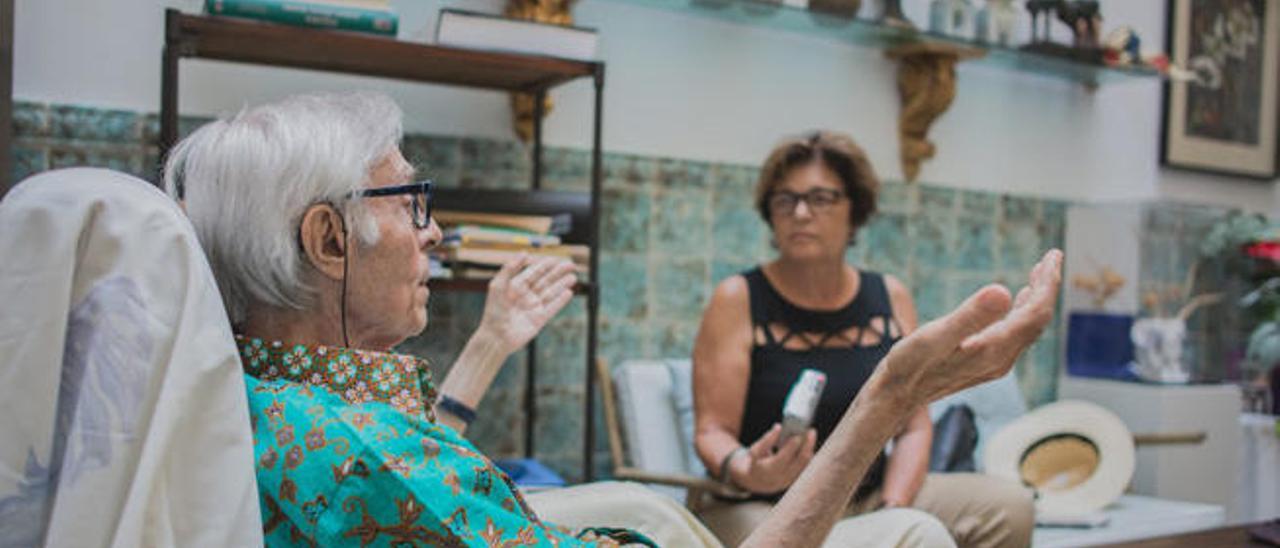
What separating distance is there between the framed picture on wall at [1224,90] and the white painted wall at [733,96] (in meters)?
0.06

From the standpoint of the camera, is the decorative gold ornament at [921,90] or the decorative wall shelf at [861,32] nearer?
the decorative wall shelf at [861,32]

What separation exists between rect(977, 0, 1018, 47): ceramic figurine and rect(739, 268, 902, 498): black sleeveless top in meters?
1.27

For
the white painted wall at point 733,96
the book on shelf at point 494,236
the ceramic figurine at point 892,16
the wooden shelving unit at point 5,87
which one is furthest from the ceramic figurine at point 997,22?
the wooden shelving unit at point 5,87

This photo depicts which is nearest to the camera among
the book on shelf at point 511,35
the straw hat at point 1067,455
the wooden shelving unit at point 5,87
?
the wooden shelving unit at point 5,87

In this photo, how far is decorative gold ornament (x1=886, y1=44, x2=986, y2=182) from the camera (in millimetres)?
3363

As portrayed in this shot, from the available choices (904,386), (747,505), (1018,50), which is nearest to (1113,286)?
(1018,50)

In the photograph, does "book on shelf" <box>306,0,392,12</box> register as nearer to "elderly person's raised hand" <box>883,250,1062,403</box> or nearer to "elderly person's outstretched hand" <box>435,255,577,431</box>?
"elderly person's outstretched hand" <box>435,255,577,431</box>

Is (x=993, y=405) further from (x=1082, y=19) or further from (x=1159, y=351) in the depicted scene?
(x=1082, y=19)

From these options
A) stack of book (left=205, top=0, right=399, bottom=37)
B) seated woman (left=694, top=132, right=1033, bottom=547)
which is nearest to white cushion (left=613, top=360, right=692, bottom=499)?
seated woman (left=694, top=132, right=1033, bottom=547)

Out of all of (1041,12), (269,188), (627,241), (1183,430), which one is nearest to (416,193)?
(269,188)

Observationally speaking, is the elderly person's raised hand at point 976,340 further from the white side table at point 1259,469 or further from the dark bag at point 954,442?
the white side table at point 1259,469

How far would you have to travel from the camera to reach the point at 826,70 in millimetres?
3320

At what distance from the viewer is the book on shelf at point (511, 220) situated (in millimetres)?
2418

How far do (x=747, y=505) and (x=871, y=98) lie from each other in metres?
1.61
